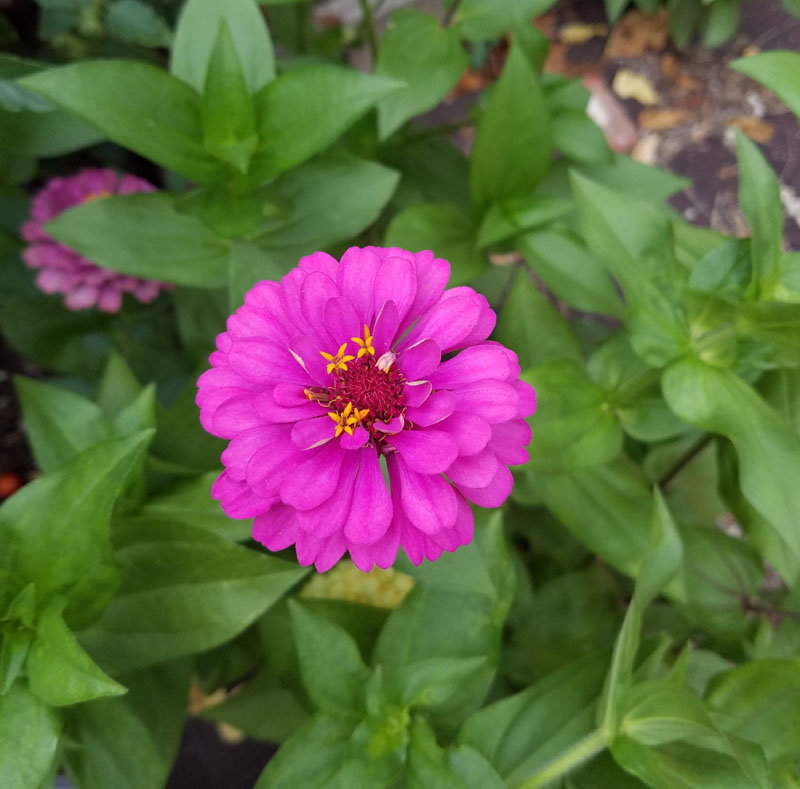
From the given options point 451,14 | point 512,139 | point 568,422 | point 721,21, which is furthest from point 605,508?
point 721,21

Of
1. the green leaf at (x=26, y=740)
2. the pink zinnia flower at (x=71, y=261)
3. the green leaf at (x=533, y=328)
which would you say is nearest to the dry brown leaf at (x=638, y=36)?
the green leaf at (x=533, y=328)

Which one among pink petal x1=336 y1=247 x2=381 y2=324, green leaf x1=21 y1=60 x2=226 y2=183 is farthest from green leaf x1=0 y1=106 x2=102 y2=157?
pink petal x1=336 y1=247 x2=381 y2=324

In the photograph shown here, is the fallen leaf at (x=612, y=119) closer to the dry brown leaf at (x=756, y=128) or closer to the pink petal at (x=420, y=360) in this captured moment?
the dry brown leaf at (x=756, y=128)

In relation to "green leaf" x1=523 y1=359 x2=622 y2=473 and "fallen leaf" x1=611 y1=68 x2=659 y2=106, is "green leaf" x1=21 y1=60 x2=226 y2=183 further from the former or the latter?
"fallen leaf" x1=611 y1=68 x2=659 y2=106

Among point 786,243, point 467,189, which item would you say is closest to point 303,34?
point 467,189

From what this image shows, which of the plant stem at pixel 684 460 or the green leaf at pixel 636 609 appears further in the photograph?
the plant stem at pixel 684 460

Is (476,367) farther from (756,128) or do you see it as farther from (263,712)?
(756,128)
